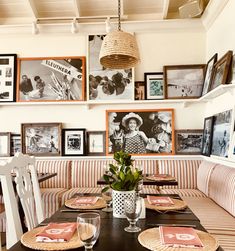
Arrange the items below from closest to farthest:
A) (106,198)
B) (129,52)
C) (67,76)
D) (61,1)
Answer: (106,198) < (129,52) < (61,1) < (67,76)

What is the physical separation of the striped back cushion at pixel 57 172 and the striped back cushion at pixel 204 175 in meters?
1.88

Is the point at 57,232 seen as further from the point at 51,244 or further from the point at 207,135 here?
the point at 207,135

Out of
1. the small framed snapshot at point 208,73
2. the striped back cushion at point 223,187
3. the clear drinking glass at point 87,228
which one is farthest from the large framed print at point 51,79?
the clear drinking glass at point 87,228

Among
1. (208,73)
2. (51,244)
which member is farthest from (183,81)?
(51,244)

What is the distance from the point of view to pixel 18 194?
6.46 ft

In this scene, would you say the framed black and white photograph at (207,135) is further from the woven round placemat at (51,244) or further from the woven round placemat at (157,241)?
the woven round placemat at (51,244)

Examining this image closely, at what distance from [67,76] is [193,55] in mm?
1985

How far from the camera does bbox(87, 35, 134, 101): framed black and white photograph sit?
454 centimetres

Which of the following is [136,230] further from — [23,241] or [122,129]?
[122,129]

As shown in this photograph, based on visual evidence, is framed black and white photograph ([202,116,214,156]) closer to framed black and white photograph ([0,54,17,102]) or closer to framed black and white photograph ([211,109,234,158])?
framed black and white photograph ([211,109,234,158])

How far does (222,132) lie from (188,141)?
0.96 meters

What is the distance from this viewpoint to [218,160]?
12.1ft

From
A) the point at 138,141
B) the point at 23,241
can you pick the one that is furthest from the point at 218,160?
the point at 23,241

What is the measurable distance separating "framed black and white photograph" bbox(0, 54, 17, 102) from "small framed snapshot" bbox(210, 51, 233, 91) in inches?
117
